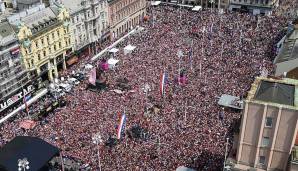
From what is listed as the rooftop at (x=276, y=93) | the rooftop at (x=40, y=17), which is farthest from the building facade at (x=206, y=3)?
the rooftop at (x=276, y=93)

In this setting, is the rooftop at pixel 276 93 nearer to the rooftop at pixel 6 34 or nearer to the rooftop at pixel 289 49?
the rooftop at pixel 289 49

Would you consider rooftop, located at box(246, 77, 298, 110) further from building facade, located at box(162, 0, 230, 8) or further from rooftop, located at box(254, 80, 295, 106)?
building facade, located at box(162, 0, 230, 8)

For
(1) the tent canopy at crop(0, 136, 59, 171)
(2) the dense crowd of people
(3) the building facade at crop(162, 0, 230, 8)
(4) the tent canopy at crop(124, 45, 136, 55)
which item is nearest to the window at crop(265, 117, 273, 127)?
(2) the dense crowd of people

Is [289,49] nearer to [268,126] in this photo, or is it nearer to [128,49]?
[128,49]

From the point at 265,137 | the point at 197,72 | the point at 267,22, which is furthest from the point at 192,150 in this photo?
the point at 267,22

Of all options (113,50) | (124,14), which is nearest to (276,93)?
(113,50)

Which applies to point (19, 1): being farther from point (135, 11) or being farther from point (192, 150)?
point (192, 150)

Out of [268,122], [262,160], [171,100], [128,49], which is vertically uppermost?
[268,122]
